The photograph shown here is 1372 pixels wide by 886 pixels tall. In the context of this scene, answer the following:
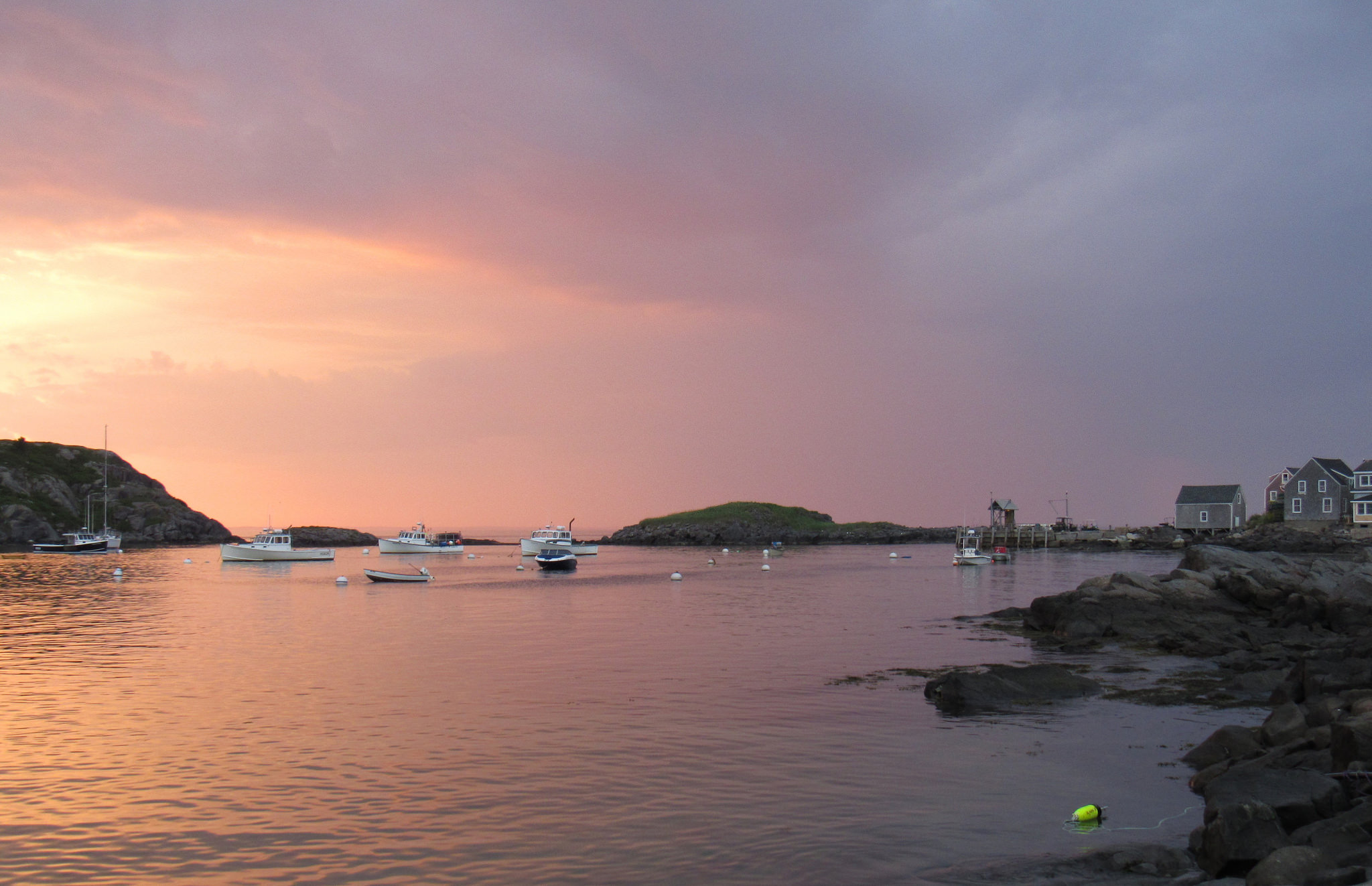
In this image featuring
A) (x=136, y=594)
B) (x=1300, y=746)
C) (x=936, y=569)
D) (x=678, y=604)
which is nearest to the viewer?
(x=1300, y=746)

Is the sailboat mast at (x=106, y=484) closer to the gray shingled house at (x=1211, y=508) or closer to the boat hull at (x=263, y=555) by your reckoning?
the boat hull at (x=263, y=555)

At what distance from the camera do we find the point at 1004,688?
23.7 metres

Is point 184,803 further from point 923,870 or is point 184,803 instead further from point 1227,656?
point 1227,656

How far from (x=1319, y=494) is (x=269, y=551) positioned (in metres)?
127

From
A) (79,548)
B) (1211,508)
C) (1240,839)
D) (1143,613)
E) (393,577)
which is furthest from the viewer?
(1211,508)

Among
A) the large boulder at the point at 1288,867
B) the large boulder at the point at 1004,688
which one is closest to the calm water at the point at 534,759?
the large boulder at the point at 1004,688

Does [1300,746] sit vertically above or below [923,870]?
above

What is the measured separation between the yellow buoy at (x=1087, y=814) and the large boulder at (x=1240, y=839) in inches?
102

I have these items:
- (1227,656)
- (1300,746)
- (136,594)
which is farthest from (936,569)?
(1300,746)

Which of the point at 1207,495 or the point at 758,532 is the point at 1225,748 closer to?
the point at 1207,495

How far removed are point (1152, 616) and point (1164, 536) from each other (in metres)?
110

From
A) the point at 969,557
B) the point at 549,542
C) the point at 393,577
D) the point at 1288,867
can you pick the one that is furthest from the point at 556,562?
the point at 1288,867

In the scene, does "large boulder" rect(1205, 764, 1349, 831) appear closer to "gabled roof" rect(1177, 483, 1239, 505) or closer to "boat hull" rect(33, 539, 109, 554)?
"gabled roof" rect(1177, 483, 1239, 505)

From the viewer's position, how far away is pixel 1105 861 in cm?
1208
